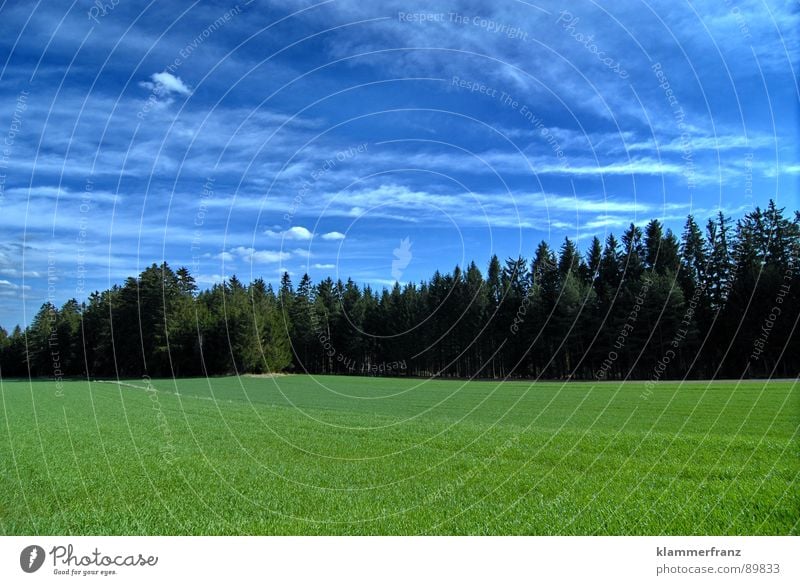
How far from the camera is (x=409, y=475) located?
1352 centimetres

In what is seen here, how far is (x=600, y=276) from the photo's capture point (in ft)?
248

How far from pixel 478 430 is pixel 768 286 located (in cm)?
4567

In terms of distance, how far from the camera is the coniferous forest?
195 feet

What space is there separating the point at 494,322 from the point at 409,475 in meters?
74.6
